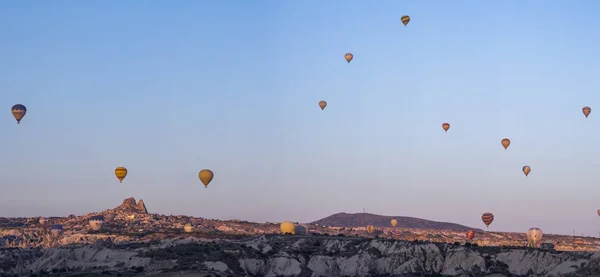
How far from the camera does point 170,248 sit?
137 meters

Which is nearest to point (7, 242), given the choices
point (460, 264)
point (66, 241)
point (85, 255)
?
point (66, 241)

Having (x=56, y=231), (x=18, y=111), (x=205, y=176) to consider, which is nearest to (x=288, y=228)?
(x=205, y=176)

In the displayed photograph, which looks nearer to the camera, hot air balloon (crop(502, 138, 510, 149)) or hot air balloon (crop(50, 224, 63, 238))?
hot air balloon (crop(502, 138, 510, 149))

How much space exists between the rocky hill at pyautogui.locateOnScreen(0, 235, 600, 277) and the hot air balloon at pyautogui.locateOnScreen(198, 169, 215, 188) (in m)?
11.4

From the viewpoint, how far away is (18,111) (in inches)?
5438

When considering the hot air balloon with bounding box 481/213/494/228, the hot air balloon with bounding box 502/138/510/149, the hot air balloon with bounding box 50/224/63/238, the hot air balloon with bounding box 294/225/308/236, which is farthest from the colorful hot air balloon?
the hot air balloon with bounding box 50/224/63/238

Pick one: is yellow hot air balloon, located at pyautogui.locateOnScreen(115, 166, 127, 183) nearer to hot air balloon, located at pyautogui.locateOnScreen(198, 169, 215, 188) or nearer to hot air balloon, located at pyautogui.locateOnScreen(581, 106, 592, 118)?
hot air balloon, located at pyautogui.locateOnScreen(198, 169, 215, 188)

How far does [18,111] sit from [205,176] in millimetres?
32133

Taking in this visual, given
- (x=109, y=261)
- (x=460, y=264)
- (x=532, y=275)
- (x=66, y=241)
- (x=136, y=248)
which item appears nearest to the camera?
(x=532, y=275)

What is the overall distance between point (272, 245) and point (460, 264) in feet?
99.8

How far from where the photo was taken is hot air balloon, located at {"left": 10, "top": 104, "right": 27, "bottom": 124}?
137250 mm

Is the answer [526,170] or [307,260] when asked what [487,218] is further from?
[307,260]

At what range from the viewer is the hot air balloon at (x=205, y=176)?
150 metres

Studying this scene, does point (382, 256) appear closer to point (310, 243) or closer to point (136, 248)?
point (310, 243)
